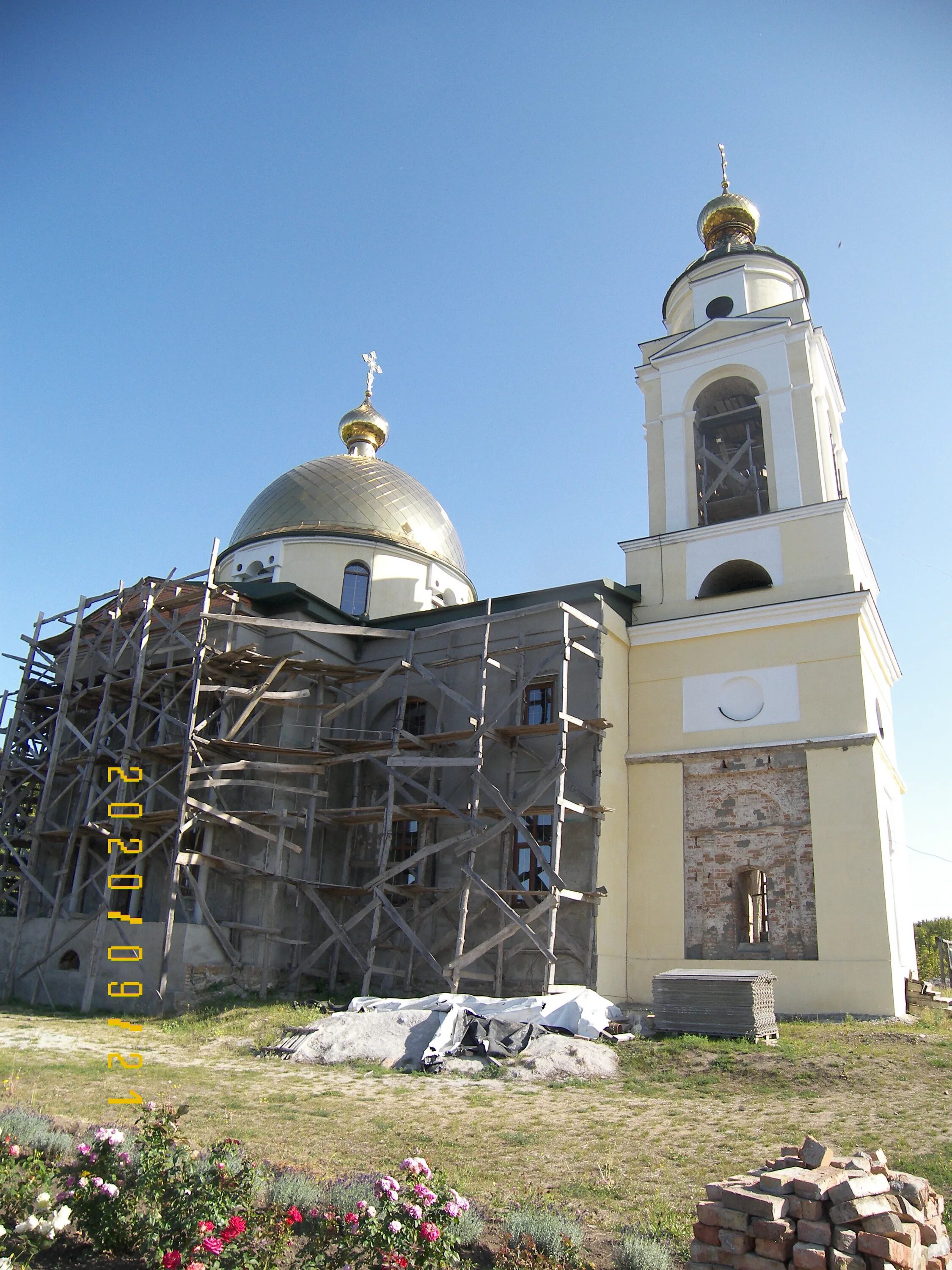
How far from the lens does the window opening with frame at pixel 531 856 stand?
1681cm

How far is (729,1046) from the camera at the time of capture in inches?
462

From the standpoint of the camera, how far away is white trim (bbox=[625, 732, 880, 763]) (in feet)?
53.0

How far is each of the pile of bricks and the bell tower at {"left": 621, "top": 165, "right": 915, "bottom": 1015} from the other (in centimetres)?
1112

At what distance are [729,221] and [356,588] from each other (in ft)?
41.2

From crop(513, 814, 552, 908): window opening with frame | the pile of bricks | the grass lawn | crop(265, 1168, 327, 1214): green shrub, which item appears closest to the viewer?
Answer: the pile of bricks

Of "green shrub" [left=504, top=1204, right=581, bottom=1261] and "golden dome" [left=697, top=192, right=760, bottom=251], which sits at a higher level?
"golden dome" [left=697, top=192, right=760, bottom=251]

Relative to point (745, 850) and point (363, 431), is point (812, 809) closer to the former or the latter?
point (745, 850)

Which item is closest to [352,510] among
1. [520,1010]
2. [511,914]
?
[511,914]

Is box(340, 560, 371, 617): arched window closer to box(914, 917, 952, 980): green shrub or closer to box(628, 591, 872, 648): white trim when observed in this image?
box(628, 591, 872, 648): white trim

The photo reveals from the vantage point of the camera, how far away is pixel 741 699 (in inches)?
698

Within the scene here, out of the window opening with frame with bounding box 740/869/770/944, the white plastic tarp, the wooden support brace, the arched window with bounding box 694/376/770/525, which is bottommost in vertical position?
the white plastic tarp

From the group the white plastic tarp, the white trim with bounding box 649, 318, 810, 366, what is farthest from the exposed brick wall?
the white trim with bounding box 649, 318, 810, 366

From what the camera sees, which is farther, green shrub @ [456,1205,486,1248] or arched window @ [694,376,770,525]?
arched window @ [694,376,770,525]

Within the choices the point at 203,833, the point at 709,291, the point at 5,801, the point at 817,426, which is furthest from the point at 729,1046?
the point at 709,291
